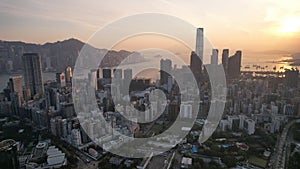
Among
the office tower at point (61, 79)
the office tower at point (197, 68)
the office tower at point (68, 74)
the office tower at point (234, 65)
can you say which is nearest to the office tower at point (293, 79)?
the office tower at point (234, 65)

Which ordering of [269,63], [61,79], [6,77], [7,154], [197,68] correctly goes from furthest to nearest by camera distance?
[269,63] → [6,77] → [61,79] → [197,68] → [7,154]

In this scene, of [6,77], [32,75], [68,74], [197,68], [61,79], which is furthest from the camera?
[6,77]

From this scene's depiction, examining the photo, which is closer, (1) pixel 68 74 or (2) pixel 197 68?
(2) pixel 197 68

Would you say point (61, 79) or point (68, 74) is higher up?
point (68, 74)

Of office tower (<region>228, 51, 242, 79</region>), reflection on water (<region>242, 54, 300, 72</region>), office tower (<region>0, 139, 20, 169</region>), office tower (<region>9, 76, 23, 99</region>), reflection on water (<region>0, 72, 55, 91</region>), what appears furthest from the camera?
reflection on water (<region>242, 54, 300, 72</region>)

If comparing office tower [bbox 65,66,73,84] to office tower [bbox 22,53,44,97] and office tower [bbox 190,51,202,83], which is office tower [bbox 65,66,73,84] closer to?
office tower [bbox 22,53,44,97]

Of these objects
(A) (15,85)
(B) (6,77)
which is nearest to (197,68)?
(A) (15,85)

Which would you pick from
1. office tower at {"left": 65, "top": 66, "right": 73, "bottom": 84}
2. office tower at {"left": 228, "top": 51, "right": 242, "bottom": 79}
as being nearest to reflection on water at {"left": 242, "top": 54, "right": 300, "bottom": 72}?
office tower at {"left": 228, "top": 51, "right": 242, "bottom": 79}

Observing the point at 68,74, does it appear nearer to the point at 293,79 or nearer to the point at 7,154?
the point at 7,154
